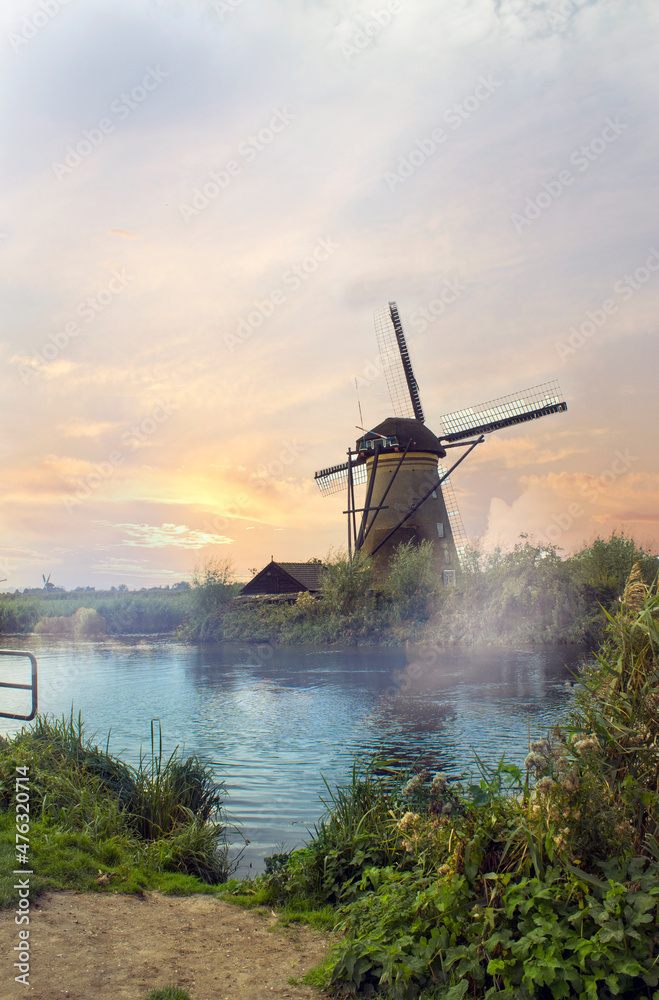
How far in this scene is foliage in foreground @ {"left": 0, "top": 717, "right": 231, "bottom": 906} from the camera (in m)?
5.37

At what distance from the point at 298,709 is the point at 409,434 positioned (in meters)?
20.5

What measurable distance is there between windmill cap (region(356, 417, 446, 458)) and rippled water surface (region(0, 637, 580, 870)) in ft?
35.6

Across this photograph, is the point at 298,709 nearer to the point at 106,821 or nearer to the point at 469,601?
the point at 106,821

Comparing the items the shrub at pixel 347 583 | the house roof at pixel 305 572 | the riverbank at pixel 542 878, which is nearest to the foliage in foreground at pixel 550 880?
the riverbank at pixel 542 878

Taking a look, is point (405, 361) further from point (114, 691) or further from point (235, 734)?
point (235, 734)

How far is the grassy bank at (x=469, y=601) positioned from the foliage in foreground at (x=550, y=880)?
2180 cm

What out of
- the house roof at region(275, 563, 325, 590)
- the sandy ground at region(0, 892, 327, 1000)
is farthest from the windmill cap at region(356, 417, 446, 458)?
the sandy ground at region(0, 892, 327, 1000)

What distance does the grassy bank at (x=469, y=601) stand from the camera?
26656 millimetres

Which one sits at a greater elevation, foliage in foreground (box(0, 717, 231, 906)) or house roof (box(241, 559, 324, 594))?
house roof (box(241, 559, 324, 594))

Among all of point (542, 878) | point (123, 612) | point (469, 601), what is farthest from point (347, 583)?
point (542, 878)

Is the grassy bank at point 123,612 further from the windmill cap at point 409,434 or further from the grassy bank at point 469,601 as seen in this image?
the windmill cap at point 409,434

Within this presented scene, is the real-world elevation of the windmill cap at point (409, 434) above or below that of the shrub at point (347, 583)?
above

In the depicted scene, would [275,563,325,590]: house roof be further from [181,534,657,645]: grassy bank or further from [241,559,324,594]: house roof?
[181,534,657,645]: grassy bank

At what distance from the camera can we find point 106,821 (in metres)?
6.37
